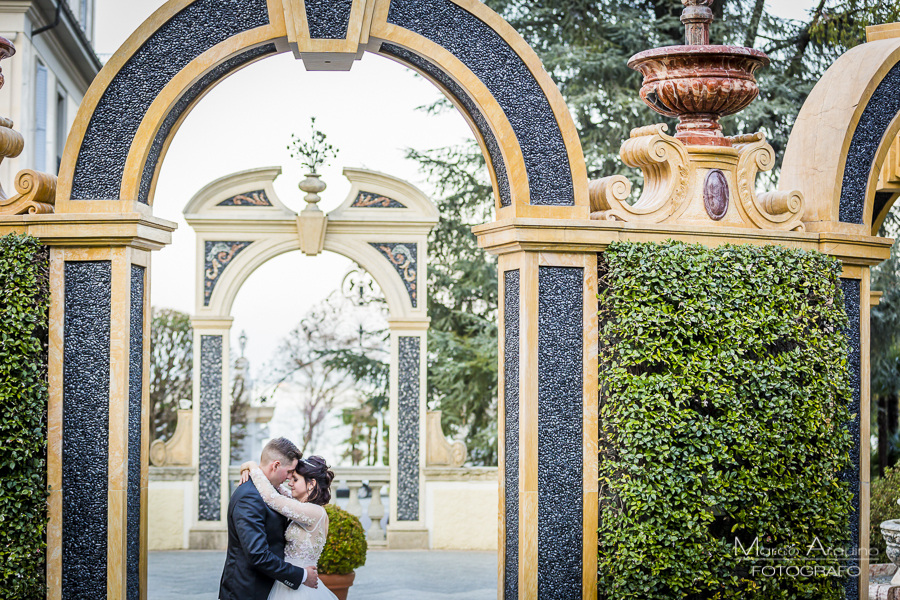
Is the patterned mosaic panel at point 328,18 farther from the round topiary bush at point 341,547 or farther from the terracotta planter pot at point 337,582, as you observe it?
the terracotta planter pot at point 337,582

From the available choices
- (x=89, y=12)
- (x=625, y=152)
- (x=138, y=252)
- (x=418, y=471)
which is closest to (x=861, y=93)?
(x=625, y=152)

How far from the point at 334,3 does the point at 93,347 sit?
246 centimetres

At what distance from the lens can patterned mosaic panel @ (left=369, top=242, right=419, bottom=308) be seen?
10.9 metres

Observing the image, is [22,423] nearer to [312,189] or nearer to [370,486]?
[312,189]

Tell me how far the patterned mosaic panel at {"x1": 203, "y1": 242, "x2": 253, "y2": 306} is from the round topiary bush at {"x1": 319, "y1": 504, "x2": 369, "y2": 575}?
426cm

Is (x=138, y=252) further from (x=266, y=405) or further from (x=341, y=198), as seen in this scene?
(x=266, y=405)

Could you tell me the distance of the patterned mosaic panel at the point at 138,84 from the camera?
536cm

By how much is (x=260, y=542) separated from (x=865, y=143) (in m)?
4.78

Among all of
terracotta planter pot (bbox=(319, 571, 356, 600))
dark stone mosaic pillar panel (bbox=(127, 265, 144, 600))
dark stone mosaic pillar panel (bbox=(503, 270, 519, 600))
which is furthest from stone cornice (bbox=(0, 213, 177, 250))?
terracotta planter pot (bbox=(319, 571, 356, 600))

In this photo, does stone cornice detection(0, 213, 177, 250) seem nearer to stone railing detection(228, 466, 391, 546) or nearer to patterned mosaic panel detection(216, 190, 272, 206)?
patterned mosaic panel detection(216, 190, 272, 206)

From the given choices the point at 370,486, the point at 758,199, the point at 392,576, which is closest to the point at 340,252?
the point at 370,486

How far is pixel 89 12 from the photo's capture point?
16.4 meters

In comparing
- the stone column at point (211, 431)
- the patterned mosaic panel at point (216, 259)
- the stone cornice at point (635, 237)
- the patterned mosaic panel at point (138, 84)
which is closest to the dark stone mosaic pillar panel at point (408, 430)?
the stone column at point (211, 431)

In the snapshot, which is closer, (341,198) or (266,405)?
(341,198)
